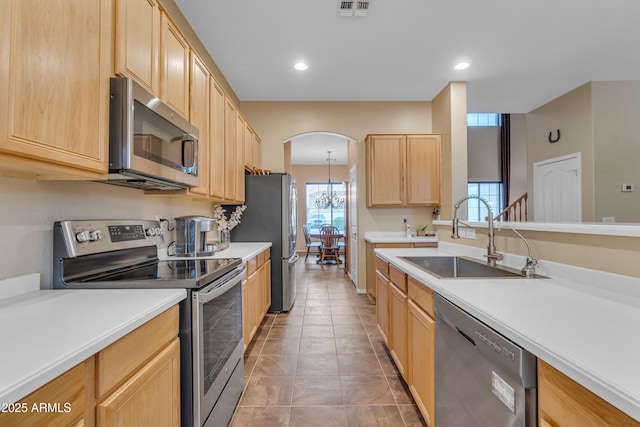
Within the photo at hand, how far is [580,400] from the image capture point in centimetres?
61

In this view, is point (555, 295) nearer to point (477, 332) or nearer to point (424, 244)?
point (477, 332)

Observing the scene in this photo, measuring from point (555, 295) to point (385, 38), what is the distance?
264 cm

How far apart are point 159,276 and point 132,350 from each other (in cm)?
51

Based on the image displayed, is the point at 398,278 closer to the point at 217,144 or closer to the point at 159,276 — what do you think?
the point at 159,276

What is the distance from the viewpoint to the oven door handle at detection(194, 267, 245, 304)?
1212 mm

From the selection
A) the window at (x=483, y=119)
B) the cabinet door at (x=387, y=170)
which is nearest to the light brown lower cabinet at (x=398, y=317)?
the cabinet door at (x=387, y=170)

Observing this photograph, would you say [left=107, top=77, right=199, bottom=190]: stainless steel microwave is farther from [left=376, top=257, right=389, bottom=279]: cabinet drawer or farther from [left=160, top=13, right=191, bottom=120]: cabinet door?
[left=376, top=257, right=389, bottom=279]: cabinet drawer

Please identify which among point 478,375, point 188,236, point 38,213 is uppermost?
point 38,213

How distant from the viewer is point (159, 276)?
1.31 meters

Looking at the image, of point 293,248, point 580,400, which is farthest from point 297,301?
point 580,400

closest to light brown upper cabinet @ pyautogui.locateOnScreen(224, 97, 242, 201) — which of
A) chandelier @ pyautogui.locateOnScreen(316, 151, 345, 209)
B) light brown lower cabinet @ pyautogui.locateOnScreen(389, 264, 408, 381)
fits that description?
light brown lower cabinet @ pyautogui.locateOnScreen(389, 264, 408, 381)

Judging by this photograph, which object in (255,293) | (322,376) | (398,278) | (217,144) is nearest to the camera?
(398,278)

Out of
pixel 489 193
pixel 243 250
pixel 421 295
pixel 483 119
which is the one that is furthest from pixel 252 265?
pixel 483 119

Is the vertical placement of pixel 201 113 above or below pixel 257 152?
below
